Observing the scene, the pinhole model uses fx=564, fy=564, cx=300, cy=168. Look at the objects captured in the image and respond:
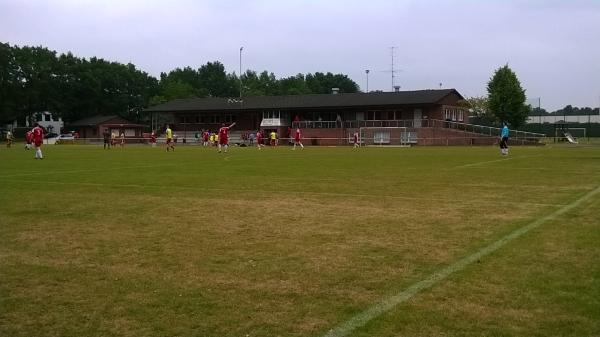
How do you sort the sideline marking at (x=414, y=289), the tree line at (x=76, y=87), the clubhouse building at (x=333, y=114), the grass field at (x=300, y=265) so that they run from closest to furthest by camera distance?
the sideline marking at (x=414, y=289) → the grass field at (x=300, y=265) → the clubhouse building at (x=333, y=114) → the tree line at (x=76, y=87)

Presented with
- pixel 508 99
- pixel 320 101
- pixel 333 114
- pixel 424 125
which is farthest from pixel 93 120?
pixel 508 99

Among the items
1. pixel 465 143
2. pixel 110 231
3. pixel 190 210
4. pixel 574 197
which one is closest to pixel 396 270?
pixel 110 231

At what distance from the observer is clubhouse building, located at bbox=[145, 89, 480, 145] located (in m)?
65.8

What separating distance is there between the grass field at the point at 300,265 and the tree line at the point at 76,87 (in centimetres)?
9585

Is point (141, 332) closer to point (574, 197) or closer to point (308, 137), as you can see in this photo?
point (574, 197)

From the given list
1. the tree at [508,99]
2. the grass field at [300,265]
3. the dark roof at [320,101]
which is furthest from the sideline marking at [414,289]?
the tree at [508,99]

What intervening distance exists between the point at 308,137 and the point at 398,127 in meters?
12.0

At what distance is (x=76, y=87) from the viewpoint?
353ft

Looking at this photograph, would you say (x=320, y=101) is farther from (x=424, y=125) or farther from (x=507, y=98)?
(x=507, y=98)

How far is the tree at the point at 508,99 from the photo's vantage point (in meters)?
71.2

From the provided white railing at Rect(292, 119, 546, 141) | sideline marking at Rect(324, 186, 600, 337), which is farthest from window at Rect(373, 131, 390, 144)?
sideline marking at Rect(324, 186, 600, 337)

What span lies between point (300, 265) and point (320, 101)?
72497 millimetres

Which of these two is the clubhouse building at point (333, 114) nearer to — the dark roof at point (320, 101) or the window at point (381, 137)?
the dark roof at point (320, 101)

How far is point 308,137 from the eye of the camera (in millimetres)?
71312
